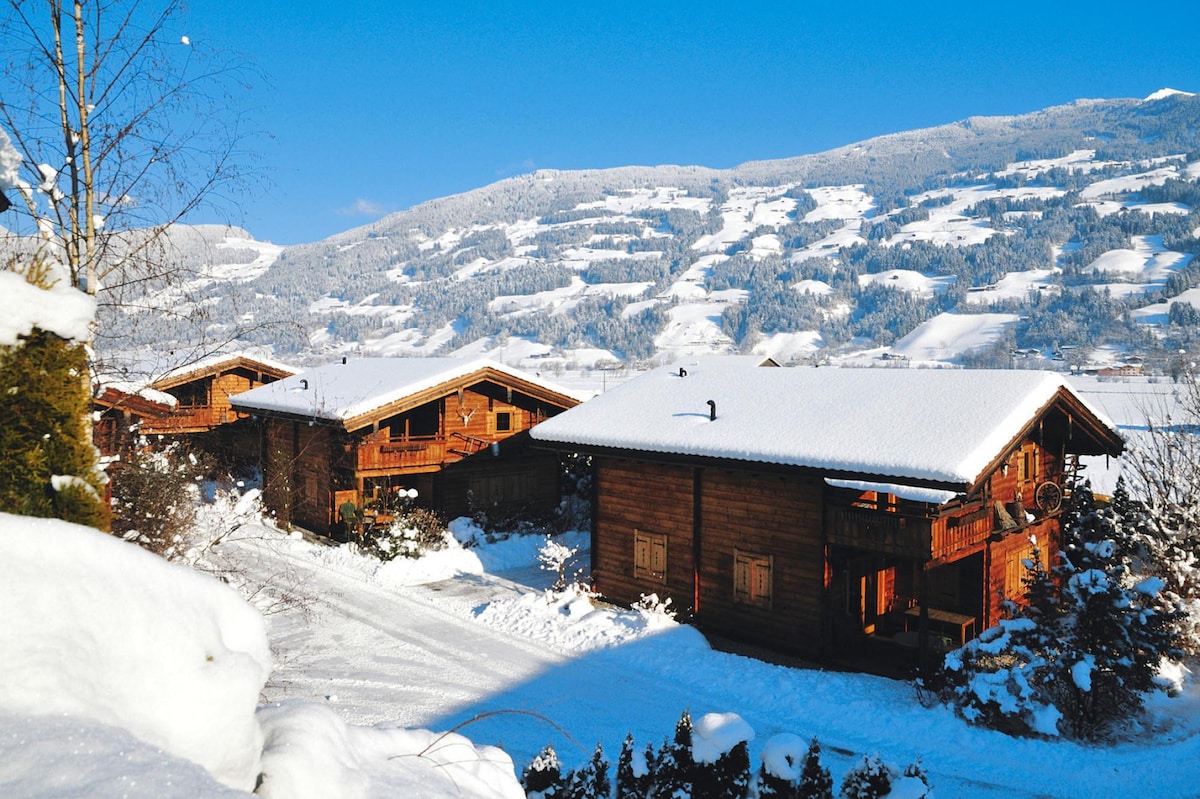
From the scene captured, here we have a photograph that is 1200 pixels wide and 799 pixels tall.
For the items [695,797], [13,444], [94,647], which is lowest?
[695,797]

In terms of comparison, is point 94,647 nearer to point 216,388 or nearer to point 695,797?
point 695,797

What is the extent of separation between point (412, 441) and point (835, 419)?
16274 mm

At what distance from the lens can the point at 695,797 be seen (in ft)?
23.3

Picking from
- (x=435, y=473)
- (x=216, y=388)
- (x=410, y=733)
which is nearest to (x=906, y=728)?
(x=410, y=733)

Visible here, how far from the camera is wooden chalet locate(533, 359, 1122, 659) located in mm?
15352

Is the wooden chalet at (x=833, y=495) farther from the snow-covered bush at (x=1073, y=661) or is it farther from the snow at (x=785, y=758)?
the snow at (x=785, y=758)

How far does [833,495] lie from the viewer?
16406 mm

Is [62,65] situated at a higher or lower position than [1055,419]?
higher

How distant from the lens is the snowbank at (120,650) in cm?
274

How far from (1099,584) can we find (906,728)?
424 centimetres

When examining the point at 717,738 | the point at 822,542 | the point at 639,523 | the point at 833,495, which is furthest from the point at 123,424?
the point at 717,738

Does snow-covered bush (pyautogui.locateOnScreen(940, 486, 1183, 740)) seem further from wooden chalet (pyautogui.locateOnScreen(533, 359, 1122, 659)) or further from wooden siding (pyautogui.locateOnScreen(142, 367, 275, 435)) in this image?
wooden siding (pyautogui.locateOnScreen(142, 367, 275, 435))

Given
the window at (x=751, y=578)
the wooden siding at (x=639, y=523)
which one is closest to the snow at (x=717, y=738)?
the window at (x=751, y=578)

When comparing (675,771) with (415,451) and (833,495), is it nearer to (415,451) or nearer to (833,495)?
(833,495)
